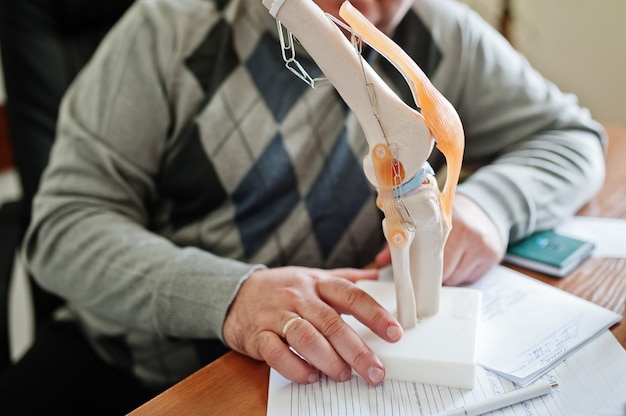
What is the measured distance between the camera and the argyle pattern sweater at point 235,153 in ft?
2.72

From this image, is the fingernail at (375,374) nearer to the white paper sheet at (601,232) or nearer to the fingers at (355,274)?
the fingers at (355,274)

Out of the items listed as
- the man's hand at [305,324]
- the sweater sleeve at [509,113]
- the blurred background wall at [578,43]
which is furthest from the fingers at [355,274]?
the blurred background wall at [578,43]

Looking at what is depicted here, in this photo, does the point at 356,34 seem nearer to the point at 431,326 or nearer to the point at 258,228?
the point at 431,326

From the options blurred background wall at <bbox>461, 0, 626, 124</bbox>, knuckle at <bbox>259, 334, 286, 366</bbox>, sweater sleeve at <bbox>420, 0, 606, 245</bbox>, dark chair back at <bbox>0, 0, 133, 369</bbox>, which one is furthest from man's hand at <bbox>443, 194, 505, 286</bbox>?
blurred background wall at <bbox>461, 0, 626, 124</bbox>

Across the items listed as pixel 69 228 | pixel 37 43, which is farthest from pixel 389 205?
pixel 37 43

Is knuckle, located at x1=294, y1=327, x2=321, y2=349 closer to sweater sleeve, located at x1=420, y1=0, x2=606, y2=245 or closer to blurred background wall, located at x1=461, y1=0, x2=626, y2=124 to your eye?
sweater sleeve, located at x1=420, y1=0, x2=606, y2=245

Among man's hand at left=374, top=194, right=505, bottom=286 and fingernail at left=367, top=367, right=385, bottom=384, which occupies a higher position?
man's hand at left=374, top=194, right=505, bottom=286

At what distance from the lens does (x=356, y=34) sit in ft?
1.68

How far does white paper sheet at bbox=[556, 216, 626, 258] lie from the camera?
0.77 meters

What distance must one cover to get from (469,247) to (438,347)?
0.60 feet

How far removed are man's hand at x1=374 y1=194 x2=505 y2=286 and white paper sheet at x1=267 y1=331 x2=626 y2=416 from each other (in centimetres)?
16

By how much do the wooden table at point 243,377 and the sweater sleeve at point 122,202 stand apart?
0.08 m

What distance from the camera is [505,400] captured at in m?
0.52

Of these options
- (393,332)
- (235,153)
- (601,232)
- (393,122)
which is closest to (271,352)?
(393,332)
